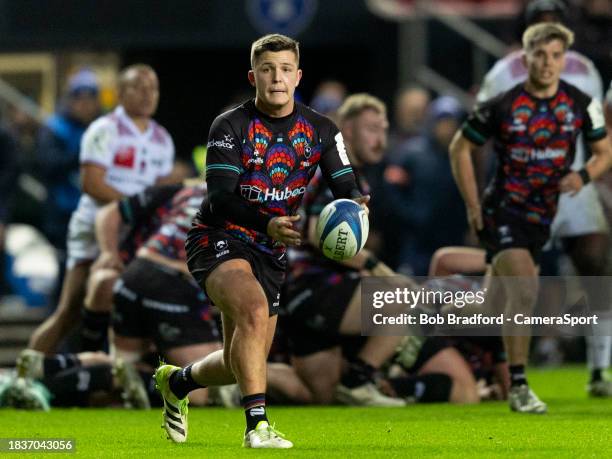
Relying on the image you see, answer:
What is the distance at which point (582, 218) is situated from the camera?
12625 millimetres

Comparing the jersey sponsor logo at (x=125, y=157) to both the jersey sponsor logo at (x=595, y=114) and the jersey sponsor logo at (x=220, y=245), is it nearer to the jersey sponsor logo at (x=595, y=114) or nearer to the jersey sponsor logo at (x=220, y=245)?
the jersey sponsor logo at (x=595, y=114)

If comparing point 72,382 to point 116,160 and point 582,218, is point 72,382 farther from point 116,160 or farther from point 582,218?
point 582,218

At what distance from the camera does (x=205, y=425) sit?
9969mm

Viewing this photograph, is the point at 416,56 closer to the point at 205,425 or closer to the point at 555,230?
the point at 555,230

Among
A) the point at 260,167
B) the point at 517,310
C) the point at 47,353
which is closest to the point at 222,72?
the point at 47,353

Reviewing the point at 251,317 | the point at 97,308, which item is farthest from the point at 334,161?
the point at 97,308

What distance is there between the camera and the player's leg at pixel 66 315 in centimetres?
1287

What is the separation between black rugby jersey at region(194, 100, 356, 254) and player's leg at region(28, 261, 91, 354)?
4.49 metres

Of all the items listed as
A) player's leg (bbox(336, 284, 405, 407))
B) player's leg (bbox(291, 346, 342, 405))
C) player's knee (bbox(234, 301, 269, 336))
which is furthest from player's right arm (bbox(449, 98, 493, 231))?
player's knee (bbox(234, 301, 269, 336))

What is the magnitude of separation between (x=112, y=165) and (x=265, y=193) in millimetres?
4774

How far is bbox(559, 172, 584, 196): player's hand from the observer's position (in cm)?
1077

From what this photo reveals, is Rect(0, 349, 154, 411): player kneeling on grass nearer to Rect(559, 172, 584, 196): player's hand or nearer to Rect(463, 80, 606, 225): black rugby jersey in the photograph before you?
Rect(463, 80, 606, 225): black rugby jersey

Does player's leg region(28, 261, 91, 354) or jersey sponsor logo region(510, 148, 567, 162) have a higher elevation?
jersey sponsor logo region(510, 148, 567, 162)

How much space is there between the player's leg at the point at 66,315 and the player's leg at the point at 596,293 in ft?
12.7
